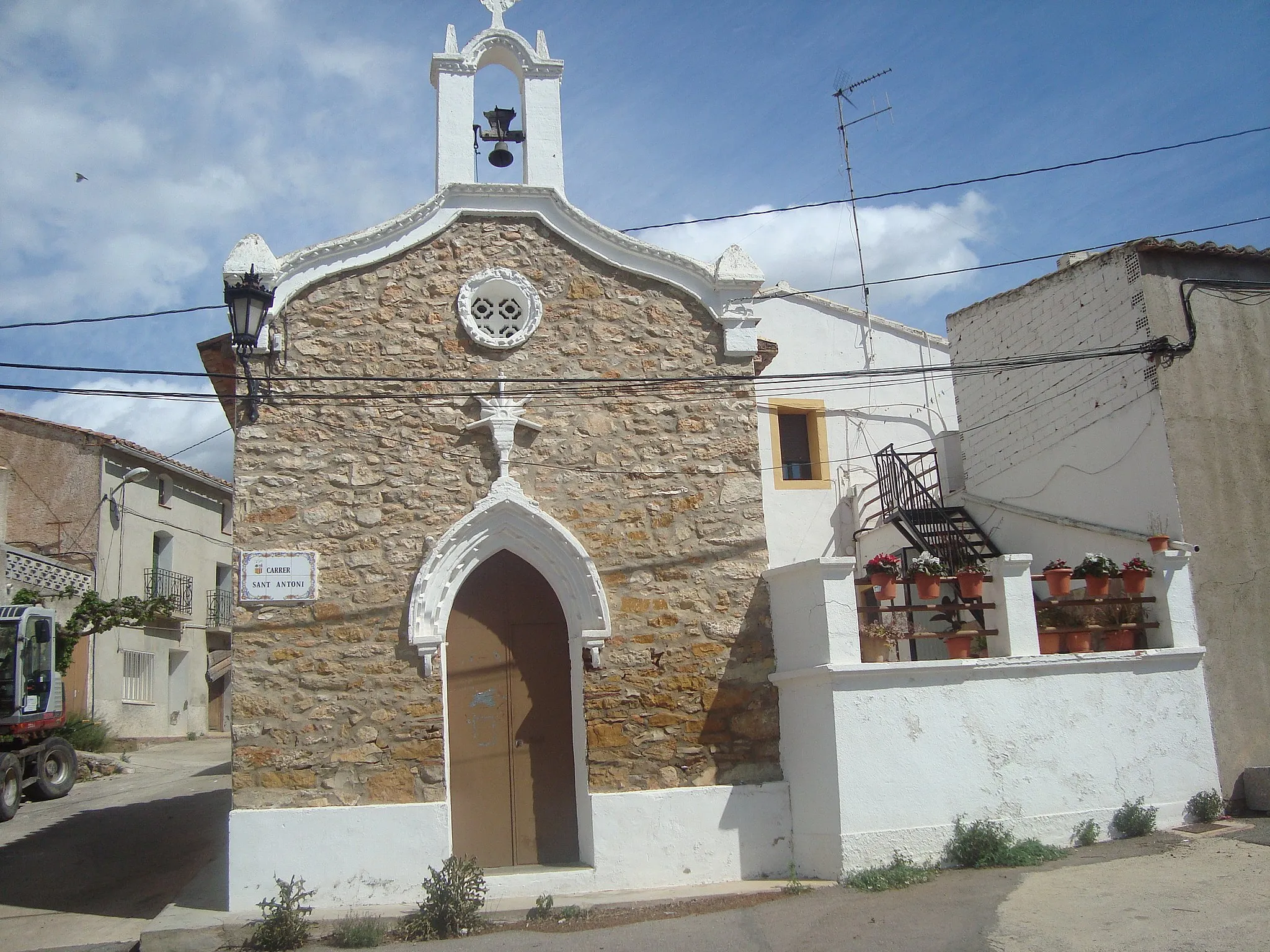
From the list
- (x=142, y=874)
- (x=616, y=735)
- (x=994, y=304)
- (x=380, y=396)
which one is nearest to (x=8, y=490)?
(x=142, y=874)

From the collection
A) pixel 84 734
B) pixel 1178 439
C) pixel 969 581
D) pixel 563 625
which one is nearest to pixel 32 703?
pixel 84 734

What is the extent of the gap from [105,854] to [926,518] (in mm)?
11085

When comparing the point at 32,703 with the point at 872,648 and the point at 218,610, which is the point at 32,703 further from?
the point at 218,610

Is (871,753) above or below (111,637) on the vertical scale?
below

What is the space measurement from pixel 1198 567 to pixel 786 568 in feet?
15.0

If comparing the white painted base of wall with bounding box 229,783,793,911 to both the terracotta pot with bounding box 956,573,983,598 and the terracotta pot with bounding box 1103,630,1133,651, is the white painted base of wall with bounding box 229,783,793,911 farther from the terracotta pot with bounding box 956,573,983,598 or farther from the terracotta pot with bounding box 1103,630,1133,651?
the terracotta pot with bounding box 1103,630,1133,651

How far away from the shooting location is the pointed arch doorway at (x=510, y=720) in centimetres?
886

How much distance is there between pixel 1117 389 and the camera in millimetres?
11273

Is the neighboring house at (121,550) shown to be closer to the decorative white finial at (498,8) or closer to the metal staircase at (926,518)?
the metal staircase at (926,518)

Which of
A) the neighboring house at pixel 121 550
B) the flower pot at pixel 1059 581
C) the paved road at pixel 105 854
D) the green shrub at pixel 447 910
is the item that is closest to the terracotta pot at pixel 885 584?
the flower pot at pixel 1059 581

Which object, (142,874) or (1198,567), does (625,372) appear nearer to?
(1198,567)

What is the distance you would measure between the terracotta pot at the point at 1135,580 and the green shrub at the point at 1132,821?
80.2 inches

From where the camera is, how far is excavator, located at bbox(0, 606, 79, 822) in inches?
580

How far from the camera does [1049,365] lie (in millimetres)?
12914
